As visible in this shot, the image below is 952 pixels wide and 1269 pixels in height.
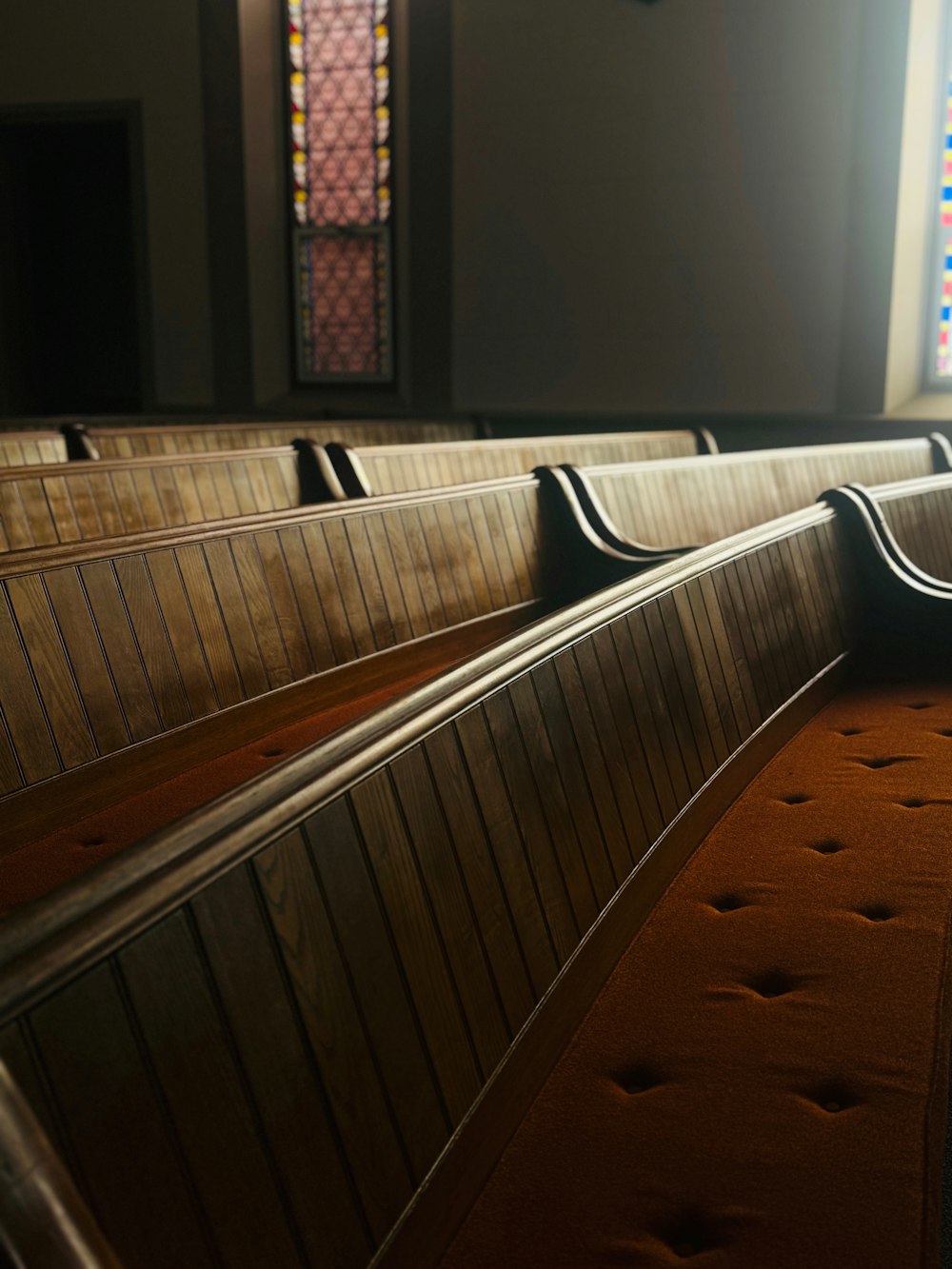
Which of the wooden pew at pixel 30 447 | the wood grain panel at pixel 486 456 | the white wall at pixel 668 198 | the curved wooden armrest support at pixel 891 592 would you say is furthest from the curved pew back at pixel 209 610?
the white wall at pixel 668 198

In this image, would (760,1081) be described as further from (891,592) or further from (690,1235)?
(891,592)

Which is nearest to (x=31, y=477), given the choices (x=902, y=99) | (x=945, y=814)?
(x=945, y=814)

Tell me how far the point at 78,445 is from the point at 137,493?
4.06 feet

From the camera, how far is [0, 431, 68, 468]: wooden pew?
14.2ft

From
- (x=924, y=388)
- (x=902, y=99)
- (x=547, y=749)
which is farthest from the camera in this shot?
(x=924, y=388)

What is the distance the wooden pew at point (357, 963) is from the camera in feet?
2.82

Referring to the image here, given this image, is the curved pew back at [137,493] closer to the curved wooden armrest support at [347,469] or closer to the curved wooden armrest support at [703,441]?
the curved wooden armrest support at [347,469]

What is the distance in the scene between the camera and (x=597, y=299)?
725 centimetres

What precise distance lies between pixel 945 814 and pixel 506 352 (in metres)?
5.67

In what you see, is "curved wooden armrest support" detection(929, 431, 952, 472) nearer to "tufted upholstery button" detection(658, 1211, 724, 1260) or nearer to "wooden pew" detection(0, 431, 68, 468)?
"wooden pew" detection(0, 431, 68, 468)

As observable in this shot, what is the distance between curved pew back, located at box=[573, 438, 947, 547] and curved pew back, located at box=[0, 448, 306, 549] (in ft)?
3.44

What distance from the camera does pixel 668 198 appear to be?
7.00 metres

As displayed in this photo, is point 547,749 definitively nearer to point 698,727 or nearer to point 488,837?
point 488,837

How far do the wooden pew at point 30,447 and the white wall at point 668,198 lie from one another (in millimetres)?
3474
